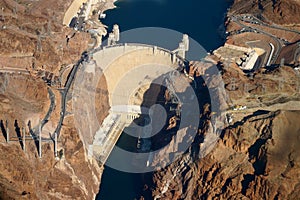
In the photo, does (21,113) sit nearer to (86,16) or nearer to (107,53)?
(107,53)

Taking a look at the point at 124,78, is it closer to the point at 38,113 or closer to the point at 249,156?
the point at 38,113

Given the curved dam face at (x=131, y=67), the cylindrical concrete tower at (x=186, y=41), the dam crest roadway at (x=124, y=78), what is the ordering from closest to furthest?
the dam crest roadway at (x=124, y=78), the curved dam face at (x=131, y=67), the cylindrical concrete tower at (x=186, y=41)

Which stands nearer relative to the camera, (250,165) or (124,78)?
(250,165)

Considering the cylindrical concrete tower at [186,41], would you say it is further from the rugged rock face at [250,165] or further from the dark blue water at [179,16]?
the rugged rock face at [250,165]

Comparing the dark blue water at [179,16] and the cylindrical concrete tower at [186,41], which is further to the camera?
the dark blue water at [179,16]

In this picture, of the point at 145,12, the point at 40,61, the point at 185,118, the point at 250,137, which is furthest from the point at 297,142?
the point at 145,12

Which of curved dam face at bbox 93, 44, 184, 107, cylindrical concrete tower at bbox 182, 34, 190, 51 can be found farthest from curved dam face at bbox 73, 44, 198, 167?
cylindrical concrete tower at bbox 182, 34, 190, 51

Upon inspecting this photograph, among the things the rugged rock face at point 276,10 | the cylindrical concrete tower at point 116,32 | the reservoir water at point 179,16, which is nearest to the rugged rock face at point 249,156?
the reservoir water at point 179,16

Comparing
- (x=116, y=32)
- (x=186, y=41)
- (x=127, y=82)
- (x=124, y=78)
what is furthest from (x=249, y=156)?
(x=116, y=32)

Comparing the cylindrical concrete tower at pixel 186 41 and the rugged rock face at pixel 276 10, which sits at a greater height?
the rugged rock face at pixel 276 10

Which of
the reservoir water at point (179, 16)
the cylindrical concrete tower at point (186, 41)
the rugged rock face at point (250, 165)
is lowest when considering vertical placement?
the rugged rock face at point (250, 165)

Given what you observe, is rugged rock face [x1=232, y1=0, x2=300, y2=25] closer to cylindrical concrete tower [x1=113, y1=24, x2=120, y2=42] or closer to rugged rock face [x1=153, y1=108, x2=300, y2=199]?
cylindrical concrete tower [x1=113, y1=24, x2=120, y2=42]
